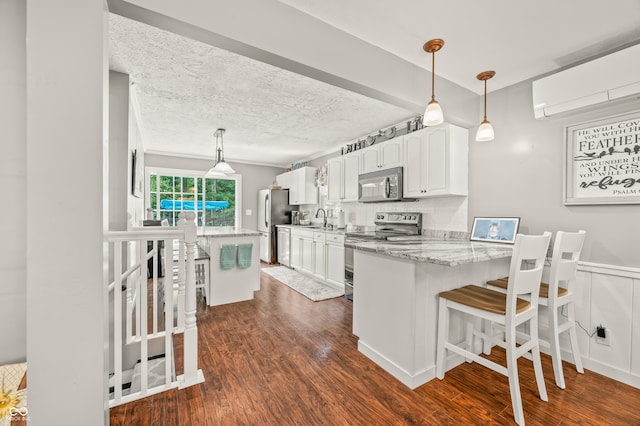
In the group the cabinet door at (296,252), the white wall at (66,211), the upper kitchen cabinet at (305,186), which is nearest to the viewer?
the white wall at (66,211)

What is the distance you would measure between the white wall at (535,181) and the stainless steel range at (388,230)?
28.2 inches

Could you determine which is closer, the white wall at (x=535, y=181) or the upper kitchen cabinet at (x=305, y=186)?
the white wall at (x=535, y=181)

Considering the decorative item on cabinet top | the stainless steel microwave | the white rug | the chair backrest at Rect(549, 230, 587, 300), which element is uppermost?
the decorative item on cabinet top

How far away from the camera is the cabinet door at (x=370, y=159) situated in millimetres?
3833

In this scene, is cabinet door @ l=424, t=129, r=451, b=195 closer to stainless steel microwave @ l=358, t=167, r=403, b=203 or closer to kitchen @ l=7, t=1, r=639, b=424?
kitchen @ l=7, t=1, r=639, b=424

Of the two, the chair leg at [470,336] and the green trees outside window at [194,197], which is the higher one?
the green trees outside window at [194,197]

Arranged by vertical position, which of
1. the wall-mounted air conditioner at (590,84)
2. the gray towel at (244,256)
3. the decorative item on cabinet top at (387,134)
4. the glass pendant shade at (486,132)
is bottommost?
the gray towel at (244,256)

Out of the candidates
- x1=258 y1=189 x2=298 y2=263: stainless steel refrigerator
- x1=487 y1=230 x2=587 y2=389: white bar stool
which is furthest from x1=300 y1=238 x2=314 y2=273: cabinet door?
x1=487 y1=230 x2=587 y2=389: white bar stool

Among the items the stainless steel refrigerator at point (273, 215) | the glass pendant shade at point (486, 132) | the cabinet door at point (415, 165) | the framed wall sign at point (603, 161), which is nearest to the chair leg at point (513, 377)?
the framed wall sign at point (603, 161)

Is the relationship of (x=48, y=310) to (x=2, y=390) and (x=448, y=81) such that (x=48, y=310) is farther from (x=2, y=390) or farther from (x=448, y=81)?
(x=448, y=81)

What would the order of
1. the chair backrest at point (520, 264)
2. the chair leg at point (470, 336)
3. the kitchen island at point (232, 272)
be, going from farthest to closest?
the kitchen island at point (232, 272) → the chair leg at point (470, 336) → the chair backrest at point (520, 264)

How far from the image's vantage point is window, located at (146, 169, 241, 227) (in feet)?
18.7

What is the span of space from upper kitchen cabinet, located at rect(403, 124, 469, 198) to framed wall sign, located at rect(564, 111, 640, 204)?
86cm

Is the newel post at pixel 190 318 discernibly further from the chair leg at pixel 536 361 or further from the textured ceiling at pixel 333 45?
the chair leg at pixel 536 361
